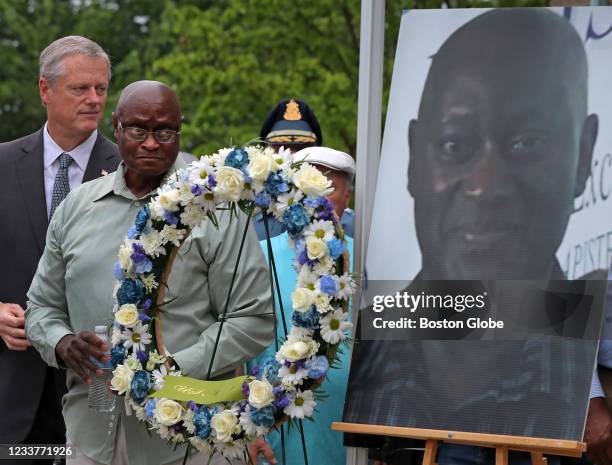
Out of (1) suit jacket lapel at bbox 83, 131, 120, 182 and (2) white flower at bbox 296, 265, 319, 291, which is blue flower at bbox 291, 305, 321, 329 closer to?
(2) white flower at bbox 296, 265, 319, 291

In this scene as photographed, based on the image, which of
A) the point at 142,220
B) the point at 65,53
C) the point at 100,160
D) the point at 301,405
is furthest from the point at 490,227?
the point at 65,53

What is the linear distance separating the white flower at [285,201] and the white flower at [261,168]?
10cm

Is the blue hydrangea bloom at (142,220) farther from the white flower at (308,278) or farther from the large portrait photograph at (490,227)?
the large portrait photograph at (490,227)

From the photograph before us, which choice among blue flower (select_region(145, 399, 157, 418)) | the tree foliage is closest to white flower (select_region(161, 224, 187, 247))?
blue flower (select_region(145, 399, 157, 418))

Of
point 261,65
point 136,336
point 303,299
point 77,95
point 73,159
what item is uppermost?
point 261,65

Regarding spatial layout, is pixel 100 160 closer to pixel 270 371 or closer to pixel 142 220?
pixel 142 220

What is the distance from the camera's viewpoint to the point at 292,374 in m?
4.43

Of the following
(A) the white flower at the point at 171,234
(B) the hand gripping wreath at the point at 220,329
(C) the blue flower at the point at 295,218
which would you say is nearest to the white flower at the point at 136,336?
(B) the hand gripping wreath at the point at 220,329

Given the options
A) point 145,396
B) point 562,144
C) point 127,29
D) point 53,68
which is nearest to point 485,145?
point 562,144

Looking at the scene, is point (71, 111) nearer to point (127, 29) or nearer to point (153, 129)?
point (153, 129)

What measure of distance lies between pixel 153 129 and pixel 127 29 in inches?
873

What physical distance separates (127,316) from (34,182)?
1.55 m

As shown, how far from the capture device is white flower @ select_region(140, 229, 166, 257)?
4.65 meters

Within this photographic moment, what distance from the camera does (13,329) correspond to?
5.56 meters
